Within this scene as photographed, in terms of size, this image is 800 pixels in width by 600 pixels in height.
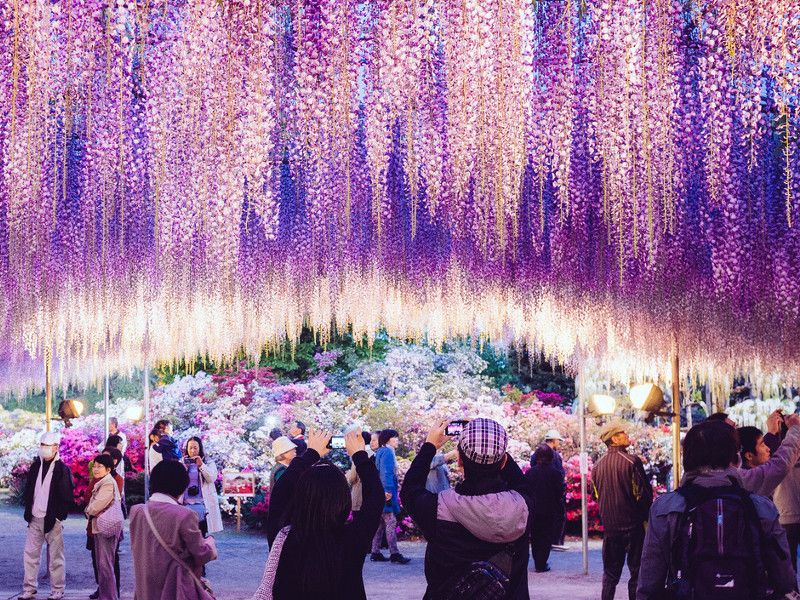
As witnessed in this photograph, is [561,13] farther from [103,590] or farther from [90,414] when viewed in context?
[90,414]

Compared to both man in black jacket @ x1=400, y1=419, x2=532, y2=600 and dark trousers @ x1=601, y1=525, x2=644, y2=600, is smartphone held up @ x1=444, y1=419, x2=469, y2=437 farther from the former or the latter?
dark trousers @ x1=601, y1=525, x2=644, y2=600

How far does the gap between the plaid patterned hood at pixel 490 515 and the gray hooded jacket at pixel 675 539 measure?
15.3 inches

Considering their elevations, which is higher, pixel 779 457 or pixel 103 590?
pixel 779 457

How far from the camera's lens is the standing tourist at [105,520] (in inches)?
254

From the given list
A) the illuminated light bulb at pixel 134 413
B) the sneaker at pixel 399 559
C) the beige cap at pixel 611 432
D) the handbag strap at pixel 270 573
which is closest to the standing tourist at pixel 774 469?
the handbag strap at pixel 270 573

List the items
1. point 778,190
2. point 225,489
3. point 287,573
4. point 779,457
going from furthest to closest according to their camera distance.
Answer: point 225,489 → point 778,190 → point 779,457 → point 287,573

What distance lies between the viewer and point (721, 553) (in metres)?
2.80

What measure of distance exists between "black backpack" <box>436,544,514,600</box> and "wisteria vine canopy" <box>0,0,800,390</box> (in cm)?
245

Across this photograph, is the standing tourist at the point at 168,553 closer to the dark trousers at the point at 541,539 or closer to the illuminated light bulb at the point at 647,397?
the dark trousers at the point at 541,539

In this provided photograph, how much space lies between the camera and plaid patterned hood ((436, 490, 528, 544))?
2748 mm

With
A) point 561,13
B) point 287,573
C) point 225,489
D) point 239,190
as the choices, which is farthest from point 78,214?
point 225,489

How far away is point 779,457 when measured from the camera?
366 centimetres

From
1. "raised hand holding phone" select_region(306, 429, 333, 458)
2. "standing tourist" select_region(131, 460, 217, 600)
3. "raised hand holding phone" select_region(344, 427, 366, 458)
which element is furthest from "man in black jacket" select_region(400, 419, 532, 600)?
"standing tourist" select_region(131, 460, 217, 600)

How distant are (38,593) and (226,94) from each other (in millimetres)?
4185
